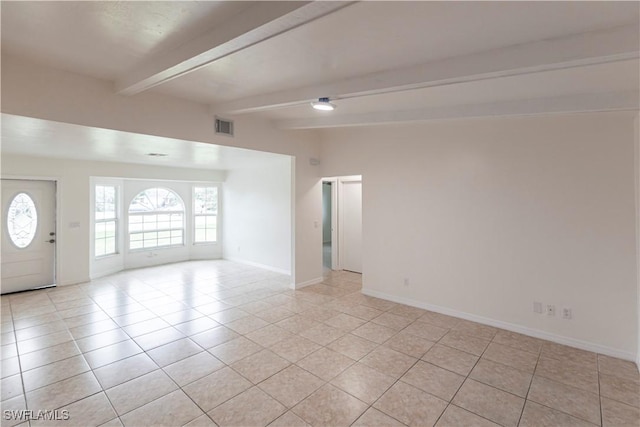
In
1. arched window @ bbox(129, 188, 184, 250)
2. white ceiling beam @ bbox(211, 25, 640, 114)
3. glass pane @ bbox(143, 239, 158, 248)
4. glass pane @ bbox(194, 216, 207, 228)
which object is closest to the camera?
white ceiling beam @ bbox(211, 25, 640, 114)

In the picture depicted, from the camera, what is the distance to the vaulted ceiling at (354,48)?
173 cm

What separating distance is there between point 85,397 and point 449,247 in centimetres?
429

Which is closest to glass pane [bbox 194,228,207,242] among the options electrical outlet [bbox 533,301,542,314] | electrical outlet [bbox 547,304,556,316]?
electrical outlet [bbox 533,301,542,314]

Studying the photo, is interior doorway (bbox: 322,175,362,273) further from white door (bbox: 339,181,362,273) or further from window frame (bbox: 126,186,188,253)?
window frame (bbox: 126,186,188,253)

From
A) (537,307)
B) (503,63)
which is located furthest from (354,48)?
(537,307)

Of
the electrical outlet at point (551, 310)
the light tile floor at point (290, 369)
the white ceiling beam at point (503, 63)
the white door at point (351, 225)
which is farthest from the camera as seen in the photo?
the white door at point (351, 225)

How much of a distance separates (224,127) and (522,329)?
4620mm

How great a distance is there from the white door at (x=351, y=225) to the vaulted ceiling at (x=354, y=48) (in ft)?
11.5

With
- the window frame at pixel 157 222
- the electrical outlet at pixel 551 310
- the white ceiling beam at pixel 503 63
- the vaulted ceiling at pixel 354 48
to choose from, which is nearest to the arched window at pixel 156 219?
the window frame at pixel 157 222

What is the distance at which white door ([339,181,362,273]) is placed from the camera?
6.69 meters

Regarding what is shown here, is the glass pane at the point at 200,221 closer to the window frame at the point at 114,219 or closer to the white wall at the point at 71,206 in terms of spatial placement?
the window frame at the point at 114,219

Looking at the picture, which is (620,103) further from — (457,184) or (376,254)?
(376,254)

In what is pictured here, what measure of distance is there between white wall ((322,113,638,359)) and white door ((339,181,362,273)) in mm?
1598

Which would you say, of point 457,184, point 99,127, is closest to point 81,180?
point 99,127
